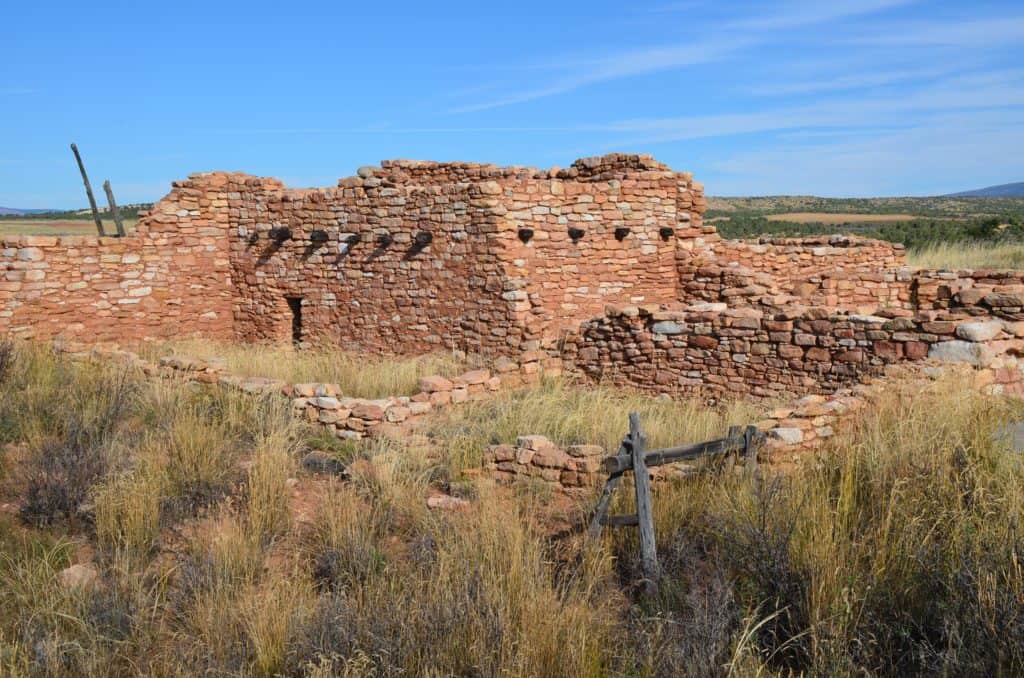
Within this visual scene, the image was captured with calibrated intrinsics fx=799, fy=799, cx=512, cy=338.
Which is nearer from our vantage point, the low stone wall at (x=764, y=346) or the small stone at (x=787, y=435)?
the small stone at (x=787, y=435)

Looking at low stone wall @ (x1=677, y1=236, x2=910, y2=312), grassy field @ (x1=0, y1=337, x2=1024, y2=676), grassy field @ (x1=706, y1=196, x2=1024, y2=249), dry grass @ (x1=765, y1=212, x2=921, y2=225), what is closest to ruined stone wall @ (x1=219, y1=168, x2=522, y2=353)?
low stone wall @ (x1=677, y1=236, x2=910, y2=312)

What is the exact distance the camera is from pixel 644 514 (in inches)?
176

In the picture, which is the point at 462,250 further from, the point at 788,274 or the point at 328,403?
the point at 788,274

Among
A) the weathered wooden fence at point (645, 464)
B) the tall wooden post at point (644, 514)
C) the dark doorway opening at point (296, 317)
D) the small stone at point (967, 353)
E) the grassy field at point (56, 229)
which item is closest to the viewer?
the tall wooden post at point (644, 514)

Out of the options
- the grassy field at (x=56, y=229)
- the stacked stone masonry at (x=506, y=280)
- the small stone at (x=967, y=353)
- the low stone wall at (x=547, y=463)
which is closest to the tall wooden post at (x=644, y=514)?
the low stone wall at (x=547, y=463)

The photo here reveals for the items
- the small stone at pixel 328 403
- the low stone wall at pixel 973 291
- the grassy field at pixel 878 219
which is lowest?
the small stone at pixel 328 403

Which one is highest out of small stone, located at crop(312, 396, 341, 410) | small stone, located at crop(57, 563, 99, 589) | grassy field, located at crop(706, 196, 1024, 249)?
grassy field, located at crop(706, 196, 1024, 249)

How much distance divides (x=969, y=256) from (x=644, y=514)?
18035mm

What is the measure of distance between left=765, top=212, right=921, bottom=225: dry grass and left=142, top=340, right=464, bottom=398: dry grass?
4055cm

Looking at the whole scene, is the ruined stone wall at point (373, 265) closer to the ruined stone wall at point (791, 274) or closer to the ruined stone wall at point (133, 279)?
the ruined stone wall at point (133, 279)

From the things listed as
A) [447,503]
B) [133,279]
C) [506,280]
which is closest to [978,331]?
[447,503]

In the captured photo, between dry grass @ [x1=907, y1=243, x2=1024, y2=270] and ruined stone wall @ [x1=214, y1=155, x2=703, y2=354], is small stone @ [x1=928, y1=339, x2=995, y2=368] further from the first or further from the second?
dry grass @ [x1=907, y1=243, x2=1024, y2=270]

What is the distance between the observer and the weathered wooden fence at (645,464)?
174 inches

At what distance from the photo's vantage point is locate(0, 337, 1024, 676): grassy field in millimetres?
3572
